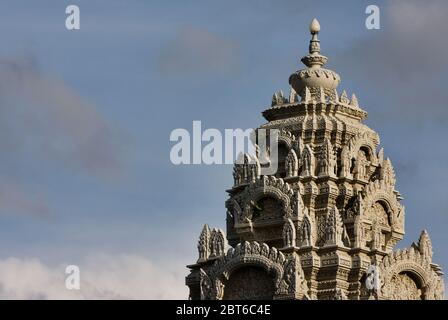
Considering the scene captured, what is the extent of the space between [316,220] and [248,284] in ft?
15.1

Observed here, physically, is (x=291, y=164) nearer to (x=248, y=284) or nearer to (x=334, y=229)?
(x=334, y=229)

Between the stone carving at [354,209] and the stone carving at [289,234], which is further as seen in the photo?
the stone carving at [354,209]

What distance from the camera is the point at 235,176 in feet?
292

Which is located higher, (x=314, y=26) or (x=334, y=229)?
(x=314, y=26)

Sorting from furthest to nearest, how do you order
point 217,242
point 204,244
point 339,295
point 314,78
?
point 314,78, point 204,244, point 217,242, point 339,295

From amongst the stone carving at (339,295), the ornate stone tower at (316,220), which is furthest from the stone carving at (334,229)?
the stone carving at (339,295)

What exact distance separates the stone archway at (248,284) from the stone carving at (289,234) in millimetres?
1814

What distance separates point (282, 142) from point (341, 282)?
7.75 meters

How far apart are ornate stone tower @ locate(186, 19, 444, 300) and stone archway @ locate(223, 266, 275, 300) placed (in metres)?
0.04

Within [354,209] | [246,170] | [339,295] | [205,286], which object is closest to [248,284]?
[205,286]

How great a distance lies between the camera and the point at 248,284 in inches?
3344

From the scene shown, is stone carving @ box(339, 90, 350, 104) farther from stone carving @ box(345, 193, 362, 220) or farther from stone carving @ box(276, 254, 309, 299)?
stone carving @ box(276, 254, 309, 299)

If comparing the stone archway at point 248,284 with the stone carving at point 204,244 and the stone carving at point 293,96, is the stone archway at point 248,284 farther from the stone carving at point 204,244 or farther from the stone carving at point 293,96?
the stone carving at point 293,96

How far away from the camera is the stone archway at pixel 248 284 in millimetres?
84188
